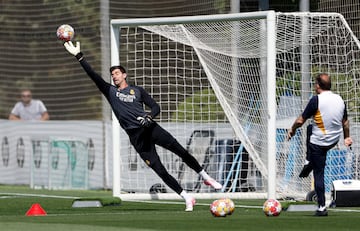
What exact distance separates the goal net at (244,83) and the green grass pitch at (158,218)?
937 mm

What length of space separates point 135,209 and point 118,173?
2.25 metres

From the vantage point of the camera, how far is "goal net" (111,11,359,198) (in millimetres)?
20781

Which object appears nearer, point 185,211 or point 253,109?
point 185,211

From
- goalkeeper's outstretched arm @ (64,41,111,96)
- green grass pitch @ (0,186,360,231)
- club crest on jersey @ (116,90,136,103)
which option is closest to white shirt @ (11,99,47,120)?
green grass pitch @ (0,186,360,231)

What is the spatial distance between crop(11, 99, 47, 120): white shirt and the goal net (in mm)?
6206

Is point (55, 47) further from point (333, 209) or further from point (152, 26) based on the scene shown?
point (333, 209)

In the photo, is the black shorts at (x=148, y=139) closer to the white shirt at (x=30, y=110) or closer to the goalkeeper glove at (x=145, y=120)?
the goalkeeper glove at (x=145, y=120)

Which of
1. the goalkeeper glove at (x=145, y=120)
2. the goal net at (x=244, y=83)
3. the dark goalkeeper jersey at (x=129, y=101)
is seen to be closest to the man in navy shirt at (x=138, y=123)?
the dark goalkeeper jersey at (x=129, y=101)

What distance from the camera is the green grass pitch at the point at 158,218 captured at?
1394 cm

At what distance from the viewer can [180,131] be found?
23.3 metres

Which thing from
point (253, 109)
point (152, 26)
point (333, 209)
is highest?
point (152, 26)

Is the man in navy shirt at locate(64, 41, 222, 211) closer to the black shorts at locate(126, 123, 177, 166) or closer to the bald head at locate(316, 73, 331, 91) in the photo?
the black shorts at locate(126, 123, 177, 166)

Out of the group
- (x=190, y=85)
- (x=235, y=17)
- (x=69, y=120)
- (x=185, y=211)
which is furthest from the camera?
(x=69, y=120)

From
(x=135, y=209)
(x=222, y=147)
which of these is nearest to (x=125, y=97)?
(x=135, y=209)
